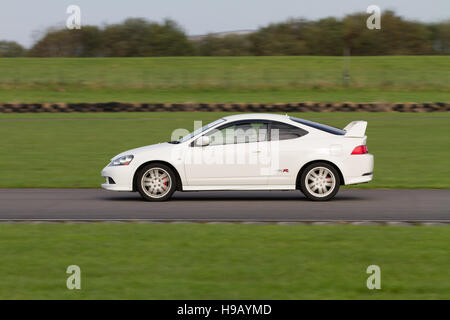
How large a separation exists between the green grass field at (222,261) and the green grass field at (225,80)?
4091 cm

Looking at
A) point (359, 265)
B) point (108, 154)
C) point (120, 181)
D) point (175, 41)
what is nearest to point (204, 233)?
point (359, 265)

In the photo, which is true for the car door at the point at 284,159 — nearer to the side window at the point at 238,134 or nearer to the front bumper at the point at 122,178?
the side window at the point at 238,134

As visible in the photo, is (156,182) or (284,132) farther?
(284,132)

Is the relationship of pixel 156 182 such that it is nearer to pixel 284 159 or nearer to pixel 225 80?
pixel 284 159

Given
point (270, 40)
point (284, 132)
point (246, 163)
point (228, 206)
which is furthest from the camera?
point (270, 40)

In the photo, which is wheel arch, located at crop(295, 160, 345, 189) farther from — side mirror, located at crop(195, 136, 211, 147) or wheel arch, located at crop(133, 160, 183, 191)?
wheel arch, located at crop(133, 160, 183, 191)

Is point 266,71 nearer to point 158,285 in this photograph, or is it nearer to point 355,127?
point 355,127

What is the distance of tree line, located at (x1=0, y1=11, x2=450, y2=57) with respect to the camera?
101938 mm

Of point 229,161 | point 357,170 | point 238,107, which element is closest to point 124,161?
point 229,161

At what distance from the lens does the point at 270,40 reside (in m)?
104

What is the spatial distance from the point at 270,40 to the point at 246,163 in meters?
92.3

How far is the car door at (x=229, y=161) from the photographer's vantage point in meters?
13.1
